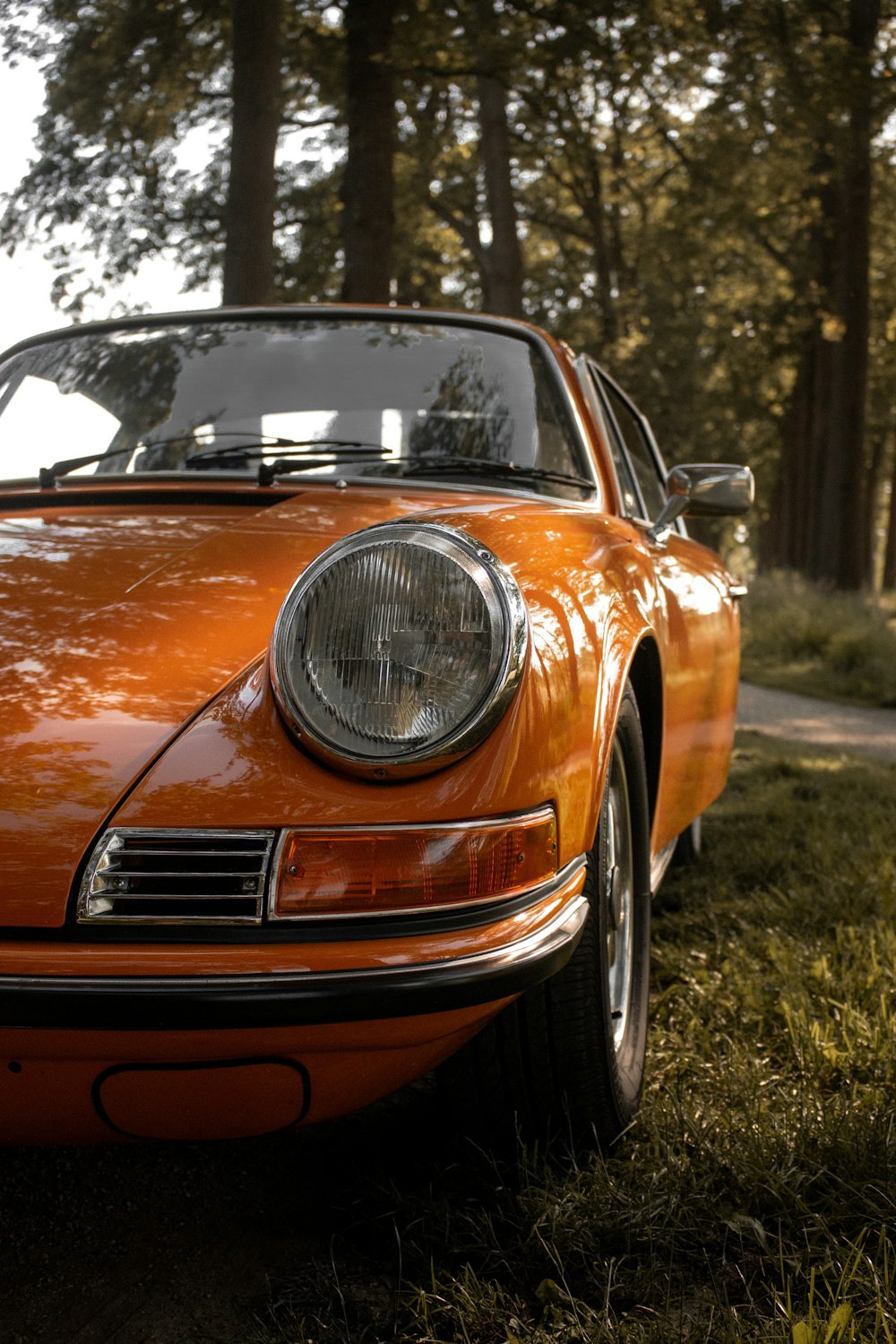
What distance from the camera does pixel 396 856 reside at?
163 centimetres

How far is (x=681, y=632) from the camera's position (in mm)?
3193

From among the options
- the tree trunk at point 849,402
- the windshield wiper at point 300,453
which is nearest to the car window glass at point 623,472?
the windshield wiper at point 300,453

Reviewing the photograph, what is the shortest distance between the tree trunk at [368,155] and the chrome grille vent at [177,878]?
7.55 metres

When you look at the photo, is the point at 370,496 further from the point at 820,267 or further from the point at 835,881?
the point at 820,267

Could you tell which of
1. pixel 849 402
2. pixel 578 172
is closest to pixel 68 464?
pixel 849 402

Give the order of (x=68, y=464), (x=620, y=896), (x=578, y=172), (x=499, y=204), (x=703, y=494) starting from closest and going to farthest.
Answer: (x=620, y=896), (x=68, y=464), (x=703, y=494), (x=499, y=204), (x=578, y=172)

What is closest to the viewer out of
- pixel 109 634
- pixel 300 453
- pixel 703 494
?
pixel 109 634

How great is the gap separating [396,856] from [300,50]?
36.2 feet

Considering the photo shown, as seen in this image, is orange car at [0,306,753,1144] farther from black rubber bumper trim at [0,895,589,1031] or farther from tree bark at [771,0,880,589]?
tree bark at [771,0,880,589]

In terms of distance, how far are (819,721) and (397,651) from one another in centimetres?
778

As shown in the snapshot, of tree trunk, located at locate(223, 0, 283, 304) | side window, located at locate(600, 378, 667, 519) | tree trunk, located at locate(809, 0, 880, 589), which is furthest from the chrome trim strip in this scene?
tree trunk, located at locate(809, 0, 880, 589)

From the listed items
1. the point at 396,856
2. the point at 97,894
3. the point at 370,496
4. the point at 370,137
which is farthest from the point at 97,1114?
the point at 370,137

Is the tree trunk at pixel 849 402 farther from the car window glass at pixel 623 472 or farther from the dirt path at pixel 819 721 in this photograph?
the car window glass at pixel 623 472

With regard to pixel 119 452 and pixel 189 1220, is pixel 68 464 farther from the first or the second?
pixel 189 1220
